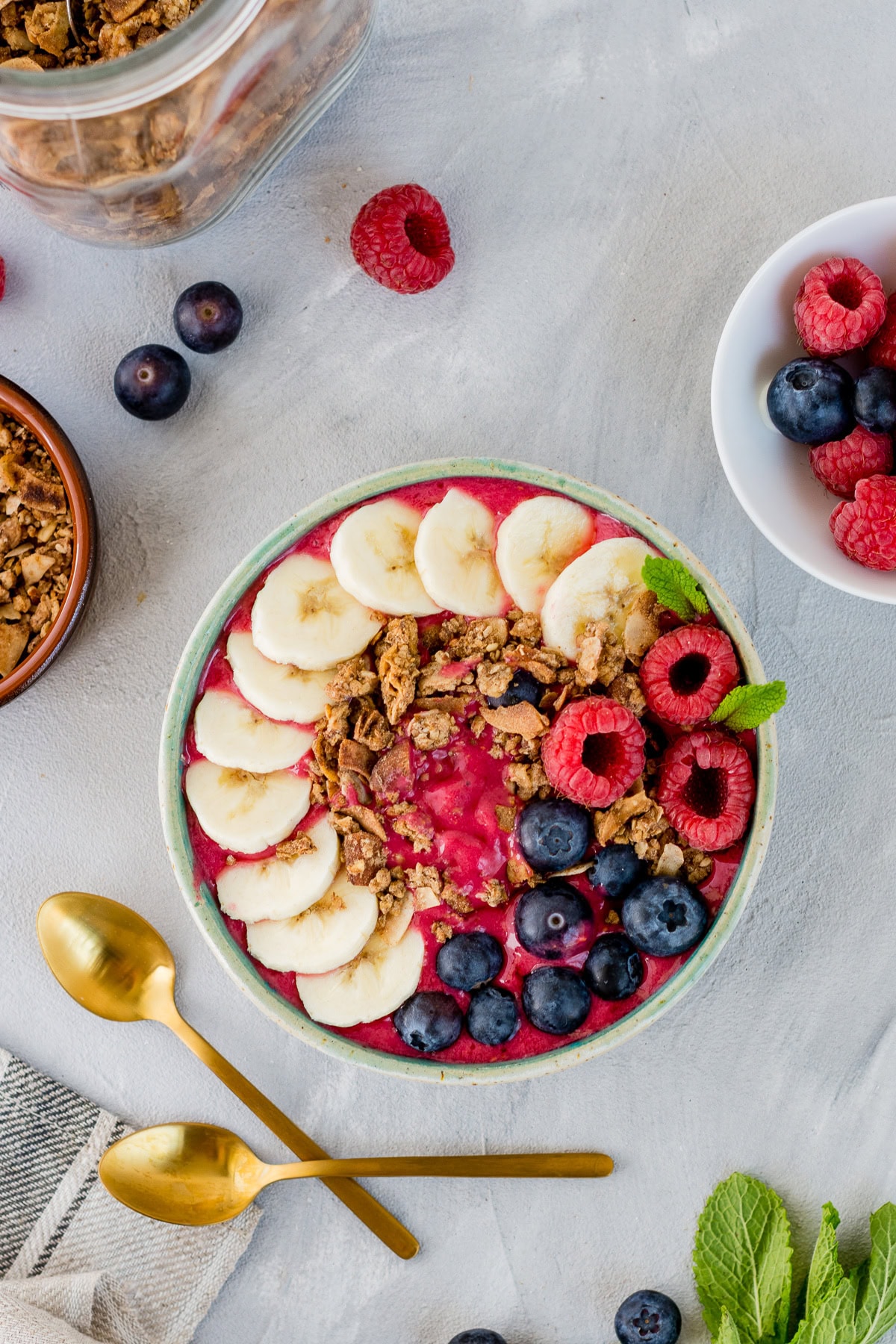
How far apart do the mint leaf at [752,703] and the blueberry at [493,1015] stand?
18.8 inches

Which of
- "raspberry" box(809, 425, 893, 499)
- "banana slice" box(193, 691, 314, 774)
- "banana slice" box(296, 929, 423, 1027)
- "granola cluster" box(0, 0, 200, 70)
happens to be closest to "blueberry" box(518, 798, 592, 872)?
"banana slice" box(296, 929, 423, 1027)

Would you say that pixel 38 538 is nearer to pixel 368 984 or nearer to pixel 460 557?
pixel 460 557

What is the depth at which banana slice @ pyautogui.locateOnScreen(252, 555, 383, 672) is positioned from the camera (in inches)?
58.5

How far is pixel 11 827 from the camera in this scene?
5.76 ft

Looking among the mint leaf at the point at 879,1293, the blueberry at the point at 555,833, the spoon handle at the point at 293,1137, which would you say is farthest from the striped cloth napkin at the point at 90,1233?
the mint leaf at the point at 879,1293

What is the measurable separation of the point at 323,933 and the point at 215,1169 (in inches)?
17.9

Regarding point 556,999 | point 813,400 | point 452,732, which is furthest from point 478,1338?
point 813,400

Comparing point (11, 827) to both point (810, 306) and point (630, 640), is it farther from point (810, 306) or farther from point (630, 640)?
point (810, 306)

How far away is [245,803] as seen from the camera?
1.51m

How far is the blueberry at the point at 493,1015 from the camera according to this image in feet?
4.81

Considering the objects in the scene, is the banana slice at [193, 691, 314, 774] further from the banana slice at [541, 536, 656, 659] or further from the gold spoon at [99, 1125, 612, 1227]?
the gold spoon at [99, 1125, 612, 1227]

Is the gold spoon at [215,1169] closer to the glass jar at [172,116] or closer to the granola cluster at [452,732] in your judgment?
the granola cluster at [452,732]

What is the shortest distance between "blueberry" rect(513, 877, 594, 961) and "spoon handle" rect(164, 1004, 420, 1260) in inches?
20.8

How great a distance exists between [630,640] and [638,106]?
88 centimetres
